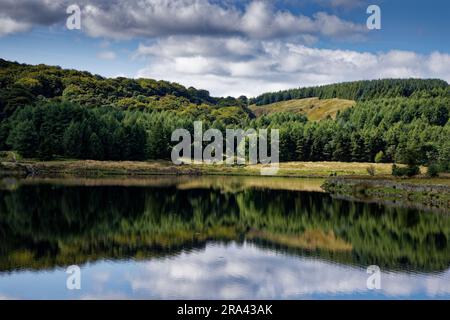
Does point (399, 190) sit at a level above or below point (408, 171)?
below

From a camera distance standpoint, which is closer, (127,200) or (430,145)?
(127,200)

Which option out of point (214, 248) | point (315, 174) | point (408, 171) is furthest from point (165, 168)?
point (214, 248)

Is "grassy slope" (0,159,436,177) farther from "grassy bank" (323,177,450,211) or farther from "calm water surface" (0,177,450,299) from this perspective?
"calm water surface" (0,177,450,299)

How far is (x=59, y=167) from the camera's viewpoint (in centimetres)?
10644

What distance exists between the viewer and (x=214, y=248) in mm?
38219

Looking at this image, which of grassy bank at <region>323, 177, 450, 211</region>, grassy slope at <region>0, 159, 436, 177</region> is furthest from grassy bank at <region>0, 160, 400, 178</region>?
grassy bank at <region>323, 177, 450, 211</region>

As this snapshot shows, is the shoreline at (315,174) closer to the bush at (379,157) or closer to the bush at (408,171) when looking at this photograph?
the bush at (408,171)

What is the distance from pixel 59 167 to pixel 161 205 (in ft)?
183

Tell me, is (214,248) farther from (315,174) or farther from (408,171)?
(315,174)

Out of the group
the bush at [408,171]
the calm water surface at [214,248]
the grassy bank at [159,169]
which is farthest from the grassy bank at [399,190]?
the grassy bank at [159,169]

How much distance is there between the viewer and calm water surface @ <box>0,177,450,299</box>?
27.0 m
